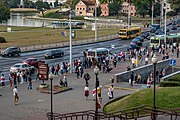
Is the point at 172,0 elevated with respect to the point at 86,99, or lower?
elevated

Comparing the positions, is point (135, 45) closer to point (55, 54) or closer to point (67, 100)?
point (55, 54)

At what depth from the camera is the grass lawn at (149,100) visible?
24.8 m

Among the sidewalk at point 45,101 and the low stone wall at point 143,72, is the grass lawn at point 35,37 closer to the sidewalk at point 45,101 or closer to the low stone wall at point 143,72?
the low stone wall at point 143,72

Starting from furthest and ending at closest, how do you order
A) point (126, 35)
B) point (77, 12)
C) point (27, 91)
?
1. point (77, 12)
2. point (126, 35)
3. point (27, 91)

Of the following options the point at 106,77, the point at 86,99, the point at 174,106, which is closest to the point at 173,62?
the point at 106,77

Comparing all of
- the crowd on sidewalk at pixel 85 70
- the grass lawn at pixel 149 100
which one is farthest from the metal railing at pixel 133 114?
the crowd on sidewalk at pixel 85 70

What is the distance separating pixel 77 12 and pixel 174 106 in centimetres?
17581

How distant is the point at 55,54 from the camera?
55.8 meters

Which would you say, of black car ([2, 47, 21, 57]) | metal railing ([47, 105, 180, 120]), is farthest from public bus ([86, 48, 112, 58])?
metal railing ([47, 105, 180, 120])

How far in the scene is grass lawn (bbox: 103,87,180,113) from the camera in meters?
24.8

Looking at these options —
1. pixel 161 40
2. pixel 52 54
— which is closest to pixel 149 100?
pixel 52 54

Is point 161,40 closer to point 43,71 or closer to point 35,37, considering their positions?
point 35,37

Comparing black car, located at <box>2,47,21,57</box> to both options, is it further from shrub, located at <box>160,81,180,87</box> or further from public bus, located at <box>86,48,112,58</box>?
shrub, located at <box>160,81,180,87</box>

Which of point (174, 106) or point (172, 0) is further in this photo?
point (172, 0)
